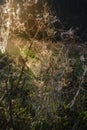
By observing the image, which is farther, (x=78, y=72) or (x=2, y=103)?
(x=78, y=72)

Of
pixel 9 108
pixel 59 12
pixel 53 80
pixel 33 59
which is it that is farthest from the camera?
pixel 59 12

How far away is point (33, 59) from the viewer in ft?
28.1

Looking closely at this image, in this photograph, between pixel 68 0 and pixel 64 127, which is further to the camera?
pixel 68 0

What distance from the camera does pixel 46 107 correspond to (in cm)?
588

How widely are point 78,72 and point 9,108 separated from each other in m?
2.66

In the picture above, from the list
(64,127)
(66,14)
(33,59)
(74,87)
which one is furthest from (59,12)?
(64,127)

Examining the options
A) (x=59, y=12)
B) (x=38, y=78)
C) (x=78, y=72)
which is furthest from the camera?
(x=59, y=12)

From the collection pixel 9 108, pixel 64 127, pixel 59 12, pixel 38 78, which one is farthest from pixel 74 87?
pixel 59 12

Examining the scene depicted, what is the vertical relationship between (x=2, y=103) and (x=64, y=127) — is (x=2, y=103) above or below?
above

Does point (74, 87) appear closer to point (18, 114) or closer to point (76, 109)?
point (76, 109)

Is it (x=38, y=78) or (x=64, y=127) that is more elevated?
(x=38, y=78)

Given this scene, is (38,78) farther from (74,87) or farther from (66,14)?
(66,14)

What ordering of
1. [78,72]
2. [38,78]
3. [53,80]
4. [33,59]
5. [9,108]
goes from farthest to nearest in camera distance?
[33,59], [78,72], [38,78], [53,80], [9,108]

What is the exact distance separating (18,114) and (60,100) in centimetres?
61
